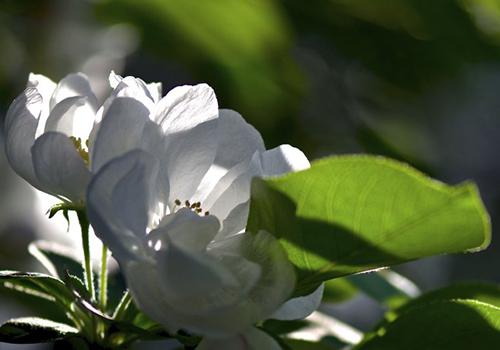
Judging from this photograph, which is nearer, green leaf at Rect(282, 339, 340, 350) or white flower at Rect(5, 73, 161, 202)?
white flower at Rect(5, 73, 161, 202)

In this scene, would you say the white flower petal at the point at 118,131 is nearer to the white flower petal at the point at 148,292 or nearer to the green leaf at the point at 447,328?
the white flower petal at the point at 148,292

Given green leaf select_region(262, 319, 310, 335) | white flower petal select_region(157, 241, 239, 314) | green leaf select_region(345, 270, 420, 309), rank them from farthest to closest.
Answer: green leaf select_region(345, 270, 420, 309) → green leaf select_region(262, 319, 310, 335) → white flower petal select_region(157, 241, 239, 314)

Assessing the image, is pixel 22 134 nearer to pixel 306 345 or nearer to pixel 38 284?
pixel 38 284

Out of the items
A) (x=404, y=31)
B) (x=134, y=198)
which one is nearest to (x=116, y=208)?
(x=134, y=198)

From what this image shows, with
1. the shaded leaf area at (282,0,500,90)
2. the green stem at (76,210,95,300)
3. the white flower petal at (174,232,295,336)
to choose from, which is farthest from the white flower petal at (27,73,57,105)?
the shaded leaf area at (282,0,500,90)

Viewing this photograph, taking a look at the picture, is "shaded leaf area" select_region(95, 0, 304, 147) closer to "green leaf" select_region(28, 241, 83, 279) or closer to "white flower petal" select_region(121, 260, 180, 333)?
"green leaf" select_region(28, 241, 83, 279)

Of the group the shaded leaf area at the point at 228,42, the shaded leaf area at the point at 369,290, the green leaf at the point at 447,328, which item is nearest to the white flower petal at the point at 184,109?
the green leaf at the point at 447,328
